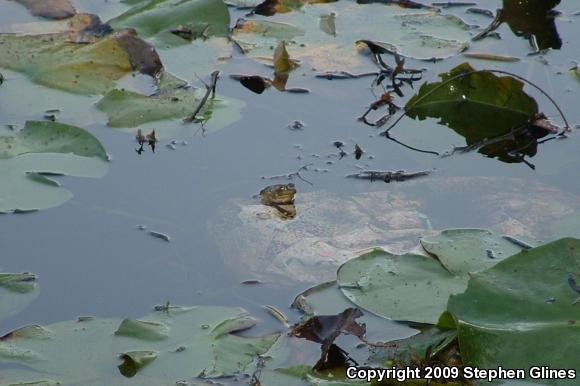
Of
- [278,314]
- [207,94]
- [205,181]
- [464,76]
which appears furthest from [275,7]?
[278,314]

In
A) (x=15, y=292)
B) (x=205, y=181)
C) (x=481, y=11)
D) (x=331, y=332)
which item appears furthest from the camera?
(x=481, y=11)

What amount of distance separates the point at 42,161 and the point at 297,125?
68 centimetres

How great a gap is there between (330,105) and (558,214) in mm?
783

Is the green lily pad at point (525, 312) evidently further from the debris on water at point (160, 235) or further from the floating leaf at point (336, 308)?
the debris on water at point (160, 235)

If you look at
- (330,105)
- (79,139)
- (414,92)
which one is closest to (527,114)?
(414,92)

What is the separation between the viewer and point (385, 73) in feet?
10.1

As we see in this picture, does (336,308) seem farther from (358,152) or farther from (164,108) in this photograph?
(164,108)

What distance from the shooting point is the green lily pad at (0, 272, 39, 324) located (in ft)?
7.07

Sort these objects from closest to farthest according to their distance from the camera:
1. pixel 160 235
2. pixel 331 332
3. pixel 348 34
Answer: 1. pixel 331 332
2. pixel 160 235
3. pixel 348 34

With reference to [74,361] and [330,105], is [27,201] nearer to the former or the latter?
[74,361]

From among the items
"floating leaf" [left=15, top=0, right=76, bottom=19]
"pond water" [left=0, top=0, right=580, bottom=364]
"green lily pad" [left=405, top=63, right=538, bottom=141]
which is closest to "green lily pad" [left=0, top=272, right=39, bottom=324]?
"pond water" [left=0, top=0, right=580, bottom=364]

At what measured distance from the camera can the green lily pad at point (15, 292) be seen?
2.16 meters

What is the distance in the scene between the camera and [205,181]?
2621 mm

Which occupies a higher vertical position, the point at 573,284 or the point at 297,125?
the point at 573,284
